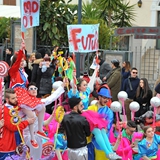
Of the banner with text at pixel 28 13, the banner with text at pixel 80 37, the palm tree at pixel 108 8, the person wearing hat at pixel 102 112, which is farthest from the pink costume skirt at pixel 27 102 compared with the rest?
the palm tree at pixel 108 8

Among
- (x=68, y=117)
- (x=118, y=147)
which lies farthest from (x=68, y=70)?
(x=68, y=117)

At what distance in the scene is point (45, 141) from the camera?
6.52m

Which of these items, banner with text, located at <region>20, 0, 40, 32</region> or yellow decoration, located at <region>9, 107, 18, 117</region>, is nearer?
yellow decoration, located at <region>9, 107, 18, 117</region>

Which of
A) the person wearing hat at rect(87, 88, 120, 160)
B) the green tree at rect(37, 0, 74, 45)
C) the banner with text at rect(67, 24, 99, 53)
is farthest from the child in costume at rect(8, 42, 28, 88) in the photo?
the green tree at rect(37, 0, 74, 45)

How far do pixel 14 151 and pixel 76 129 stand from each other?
82 centimetres

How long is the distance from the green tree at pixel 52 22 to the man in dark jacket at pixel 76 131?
1230cm

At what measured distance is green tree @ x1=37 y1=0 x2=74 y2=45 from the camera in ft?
59.8

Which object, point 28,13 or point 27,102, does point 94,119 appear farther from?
point 28,13

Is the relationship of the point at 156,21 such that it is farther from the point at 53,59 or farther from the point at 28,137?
the point at 28,137

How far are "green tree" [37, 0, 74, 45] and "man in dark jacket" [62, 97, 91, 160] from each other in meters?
12.3

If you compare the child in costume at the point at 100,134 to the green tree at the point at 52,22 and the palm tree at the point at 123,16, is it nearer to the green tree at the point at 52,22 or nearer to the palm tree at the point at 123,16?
the green tree at the point at 52,22

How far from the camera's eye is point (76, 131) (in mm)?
5801

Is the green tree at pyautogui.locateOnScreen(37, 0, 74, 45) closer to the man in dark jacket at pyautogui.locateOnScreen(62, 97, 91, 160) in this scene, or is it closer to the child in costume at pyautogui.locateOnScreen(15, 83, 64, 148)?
the child in costume at pyautogui.locateOnScreen(15, 83, 64, 148)

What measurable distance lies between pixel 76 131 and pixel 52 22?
42.3 feet
